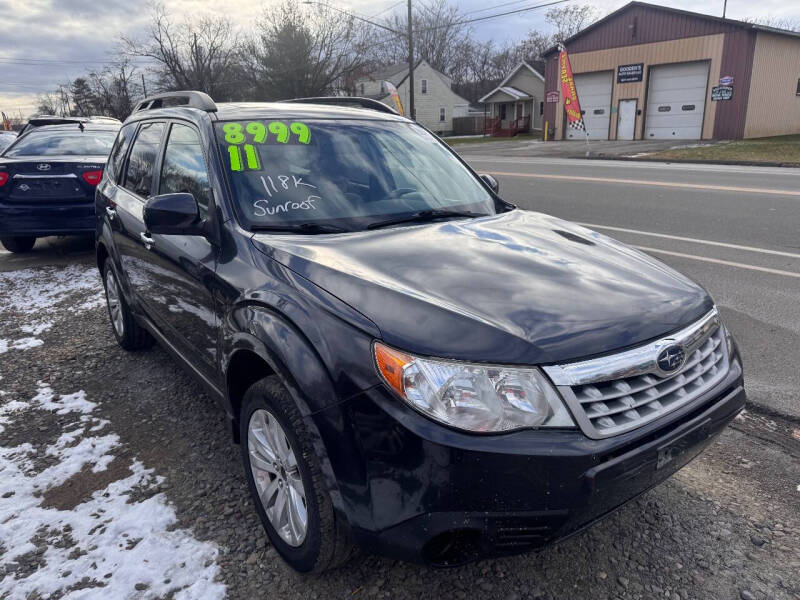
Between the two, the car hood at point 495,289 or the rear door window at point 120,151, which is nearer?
the car hood at point 495,289

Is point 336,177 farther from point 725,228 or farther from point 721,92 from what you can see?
point 721,92

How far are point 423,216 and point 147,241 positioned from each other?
1667mm

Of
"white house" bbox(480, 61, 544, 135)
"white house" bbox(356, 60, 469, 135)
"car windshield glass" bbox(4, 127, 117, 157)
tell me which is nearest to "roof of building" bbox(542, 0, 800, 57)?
"white house" bbox(480, 61, 544, 135)

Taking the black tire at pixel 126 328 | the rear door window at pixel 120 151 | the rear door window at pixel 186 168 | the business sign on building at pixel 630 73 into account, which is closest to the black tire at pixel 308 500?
the rear door window at pixel 186 168

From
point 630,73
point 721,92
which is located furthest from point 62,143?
point 630,73

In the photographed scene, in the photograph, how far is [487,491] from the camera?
1.74 m

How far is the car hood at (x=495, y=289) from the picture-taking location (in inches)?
73.2

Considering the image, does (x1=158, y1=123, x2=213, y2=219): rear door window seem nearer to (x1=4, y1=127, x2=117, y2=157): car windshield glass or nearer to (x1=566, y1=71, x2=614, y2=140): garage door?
(x1=4, y1=127, x2=117, y2=157): car windshield glass

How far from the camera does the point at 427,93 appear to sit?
5831cm

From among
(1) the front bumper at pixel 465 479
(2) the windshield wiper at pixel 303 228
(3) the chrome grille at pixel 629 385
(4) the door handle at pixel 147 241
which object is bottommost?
(1) the front bumper at pixel 465 479

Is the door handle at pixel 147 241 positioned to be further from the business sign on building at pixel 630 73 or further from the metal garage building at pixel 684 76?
the business sign on building at pixel 630 73

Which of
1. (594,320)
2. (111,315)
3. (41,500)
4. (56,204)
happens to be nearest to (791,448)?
(594,320)

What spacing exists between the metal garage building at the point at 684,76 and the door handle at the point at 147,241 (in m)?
30.1

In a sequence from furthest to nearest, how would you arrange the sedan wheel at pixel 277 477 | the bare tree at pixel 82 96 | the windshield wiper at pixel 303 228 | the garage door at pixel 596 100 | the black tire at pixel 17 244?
the bare tree at pixel 82 96, the garage door at pixel 596 100, the black tire at pixel 17 244, the windshield wiper at pixel 303 228, the sedan wheel at pixel 277 477
